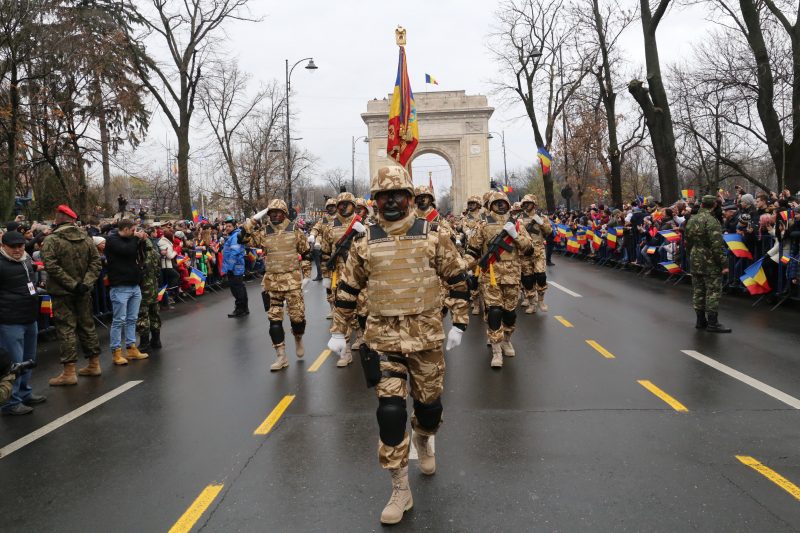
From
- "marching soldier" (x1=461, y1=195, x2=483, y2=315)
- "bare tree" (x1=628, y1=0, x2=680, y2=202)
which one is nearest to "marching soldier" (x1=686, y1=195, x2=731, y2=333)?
"marching soldier" (x1=461, y1=195, x2=483, y2=315)

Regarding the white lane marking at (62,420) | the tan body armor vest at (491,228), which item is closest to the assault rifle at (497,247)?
the tan body armor vest at (491,228)

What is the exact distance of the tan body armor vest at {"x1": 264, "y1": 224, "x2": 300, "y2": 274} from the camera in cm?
779

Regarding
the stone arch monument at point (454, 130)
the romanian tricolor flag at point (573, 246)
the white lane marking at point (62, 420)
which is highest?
the stone arch monument at point (454, 130)

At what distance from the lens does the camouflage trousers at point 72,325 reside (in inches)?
278

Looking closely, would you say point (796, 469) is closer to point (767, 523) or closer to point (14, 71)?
point (767, 523)

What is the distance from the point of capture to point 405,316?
3.94m

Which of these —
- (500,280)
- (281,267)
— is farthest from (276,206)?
(500,280)

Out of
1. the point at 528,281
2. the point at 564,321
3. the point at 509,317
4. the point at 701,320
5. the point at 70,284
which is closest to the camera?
the point at 70,284

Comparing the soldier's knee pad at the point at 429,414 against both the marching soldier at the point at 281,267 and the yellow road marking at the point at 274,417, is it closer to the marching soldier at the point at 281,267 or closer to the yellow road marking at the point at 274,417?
the yellow road marking at the point at 274,417

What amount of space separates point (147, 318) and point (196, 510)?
589cm

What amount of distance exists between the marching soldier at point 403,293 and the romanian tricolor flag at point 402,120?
332 inches

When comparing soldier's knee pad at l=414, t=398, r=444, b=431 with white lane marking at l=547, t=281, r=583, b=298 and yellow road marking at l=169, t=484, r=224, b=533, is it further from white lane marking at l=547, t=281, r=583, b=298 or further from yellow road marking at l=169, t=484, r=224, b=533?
white lane marking at l=547, t=281, r=583, b=298

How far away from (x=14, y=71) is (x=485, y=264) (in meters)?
13.6

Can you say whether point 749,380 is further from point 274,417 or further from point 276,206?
point 276,206
